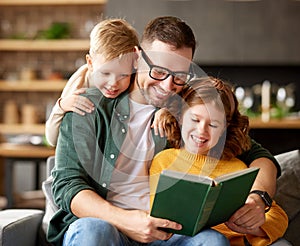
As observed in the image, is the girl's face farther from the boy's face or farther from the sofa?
the sofa

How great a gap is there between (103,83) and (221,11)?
4102mm

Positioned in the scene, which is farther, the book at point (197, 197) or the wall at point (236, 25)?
the wall at point (236, 25)

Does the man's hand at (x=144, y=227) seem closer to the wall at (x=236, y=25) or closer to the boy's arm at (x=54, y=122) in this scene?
the boy's arm at (x=54, y=122)

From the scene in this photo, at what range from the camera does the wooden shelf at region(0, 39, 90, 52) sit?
20.9 ft

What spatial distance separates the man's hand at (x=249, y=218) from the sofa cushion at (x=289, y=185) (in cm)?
39

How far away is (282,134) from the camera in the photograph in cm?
566

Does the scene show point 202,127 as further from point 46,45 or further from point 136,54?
point 46,45

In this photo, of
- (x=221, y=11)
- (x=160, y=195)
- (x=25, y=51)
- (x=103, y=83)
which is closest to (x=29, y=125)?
(x=25, y=51)

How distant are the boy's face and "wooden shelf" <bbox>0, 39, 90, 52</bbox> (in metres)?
4.18

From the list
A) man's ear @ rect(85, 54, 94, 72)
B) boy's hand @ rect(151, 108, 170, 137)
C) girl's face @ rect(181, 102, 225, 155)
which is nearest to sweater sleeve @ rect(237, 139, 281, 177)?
girl's face @ rect(181, 102, 225, 155)

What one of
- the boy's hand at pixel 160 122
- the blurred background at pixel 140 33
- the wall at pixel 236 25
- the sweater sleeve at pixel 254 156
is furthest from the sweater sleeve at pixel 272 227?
the wall at pixel 236 25

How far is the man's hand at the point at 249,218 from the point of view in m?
2.09

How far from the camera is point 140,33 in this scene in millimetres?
6156

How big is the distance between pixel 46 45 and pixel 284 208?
4.30m
